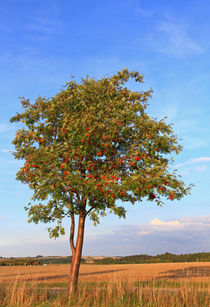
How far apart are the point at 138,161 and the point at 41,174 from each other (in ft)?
18.5

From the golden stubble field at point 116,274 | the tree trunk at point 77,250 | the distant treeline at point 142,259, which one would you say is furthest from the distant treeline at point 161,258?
the tree trunk at point 77,250

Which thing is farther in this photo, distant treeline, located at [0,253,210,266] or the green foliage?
distant treeline, located at [0,253,210,266]

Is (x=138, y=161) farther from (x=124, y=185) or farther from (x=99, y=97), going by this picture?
(x=99, y=97)

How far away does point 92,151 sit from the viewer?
1822 cm

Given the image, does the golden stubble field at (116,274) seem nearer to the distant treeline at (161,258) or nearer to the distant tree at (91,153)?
the distant tree at (91,153)

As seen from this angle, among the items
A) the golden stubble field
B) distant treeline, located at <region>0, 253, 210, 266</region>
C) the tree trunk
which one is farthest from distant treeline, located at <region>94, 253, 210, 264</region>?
the tree trunk

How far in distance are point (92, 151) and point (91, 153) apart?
0.83 metres

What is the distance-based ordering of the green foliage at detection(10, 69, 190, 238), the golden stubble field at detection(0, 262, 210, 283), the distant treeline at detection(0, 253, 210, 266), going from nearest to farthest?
1. the green foliage at detection(10, 69, 190, 238)
2. the golden stubble field at detection(0, 262, 210, 283)
3. the distant treeline at detection(0, 253, 210, 266)

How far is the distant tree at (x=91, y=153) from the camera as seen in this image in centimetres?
1655

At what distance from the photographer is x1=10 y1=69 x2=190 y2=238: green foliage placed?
16.5m

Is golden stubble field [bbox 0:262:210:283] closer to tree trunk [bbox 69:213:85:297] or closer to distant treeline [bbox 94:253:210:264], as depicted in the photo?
tree trunk [bbox 69:213:85:297]

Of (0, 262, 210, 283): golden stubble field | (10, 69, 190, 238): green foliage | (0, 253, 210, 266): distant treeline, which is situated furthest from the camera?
(0, 253, 210, 266): distant treeline

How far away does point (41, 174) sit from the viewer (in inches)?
685

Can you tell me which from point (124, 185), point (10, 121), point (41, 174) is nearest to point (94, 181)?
point (124, 185)
